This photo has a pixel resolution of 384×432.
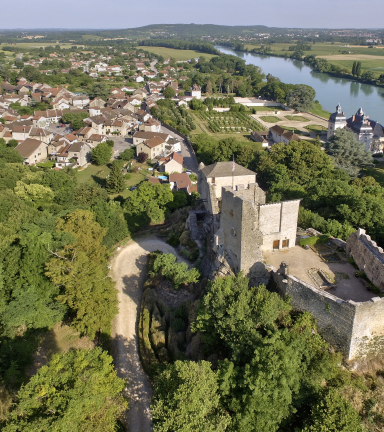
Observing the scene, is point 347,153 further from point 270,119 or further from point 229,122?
point 270,119

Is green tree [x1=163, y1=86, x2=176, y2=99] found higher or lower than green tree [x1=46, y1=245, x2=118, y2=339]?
higher

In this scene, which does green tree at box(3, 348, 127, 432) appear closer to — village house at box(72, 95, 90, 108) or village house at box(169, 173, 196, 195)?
village house at box(169, 173, 196, 195)

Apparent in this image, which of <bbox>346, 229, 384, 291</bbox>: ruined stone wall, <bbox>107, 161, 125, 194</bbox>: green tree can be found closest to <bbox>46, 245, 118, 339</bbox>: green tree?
<bbox>346, 229, 384, 291</bbox>: ruined stone wall

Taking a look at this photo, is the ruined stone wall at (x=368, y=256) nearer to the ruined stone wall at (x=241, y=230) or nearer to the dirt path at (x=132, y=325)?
the ruined stone wall at (x=241, y=230)

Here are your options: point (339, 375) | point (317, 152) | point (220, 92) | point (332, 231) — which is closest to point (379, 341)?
point (339, 375)

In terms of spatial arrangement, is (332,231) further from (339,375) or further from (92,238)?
(92,238)

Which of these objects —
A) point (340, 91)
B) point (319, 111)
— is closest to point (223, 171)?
point (319, 111)
